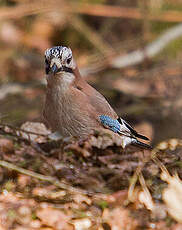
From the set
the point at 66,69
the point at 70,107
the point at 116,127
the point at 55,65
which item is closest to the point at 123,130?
the point at 116,127

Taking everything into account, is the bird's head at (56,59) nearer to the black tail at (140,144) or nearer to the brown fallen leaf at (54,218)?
the black tail at (140,144)

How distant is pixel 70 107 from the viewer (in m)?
3.79

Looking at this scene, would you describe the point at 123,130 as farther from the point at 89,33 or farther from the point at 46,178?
the point at 89,33

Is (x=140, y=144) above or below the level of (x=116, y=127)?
below

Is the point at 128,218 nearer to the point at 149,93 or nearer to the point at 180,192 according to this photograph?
the point at 180,192

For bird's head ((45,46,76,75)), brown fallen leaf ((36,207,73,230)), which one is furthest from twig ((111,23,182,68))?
brown fallen leaf ((36,207,73,230))

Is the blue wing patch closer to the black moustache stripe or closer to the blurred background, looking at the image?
the black moustache stripe

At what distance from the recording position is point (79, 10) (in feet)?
28.8

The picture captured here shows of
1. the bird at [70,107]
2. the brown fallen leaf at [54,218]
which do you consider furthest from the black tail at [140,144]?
the brown fallen leaf at [54,218]

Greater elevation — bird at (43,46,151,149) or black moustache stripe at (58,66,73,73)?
black moustache stripe at (58,66,73,73)

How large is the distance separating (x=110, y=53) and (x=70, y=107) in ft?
14.6

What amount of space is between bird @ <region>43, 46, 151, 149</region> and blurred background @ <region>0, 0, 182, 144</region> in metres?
2.56

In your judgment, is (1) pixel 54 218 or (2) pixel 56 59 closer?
(1) pixel 54 218

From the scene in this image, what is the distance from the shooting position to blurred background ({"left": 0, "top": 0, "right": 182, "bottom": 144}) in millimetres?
7270
